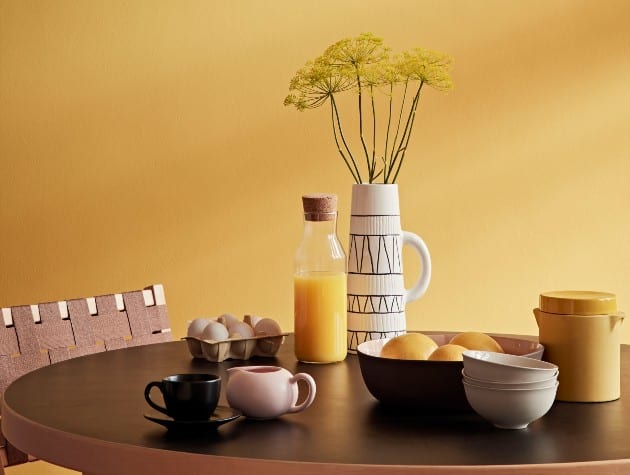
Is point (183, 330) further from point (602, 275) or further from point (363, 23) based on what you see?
point (602, 275)

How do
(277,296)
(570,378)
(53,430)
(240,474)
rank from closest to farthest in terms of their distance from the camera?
(240,474), (53,430), (570,378), (277,296)

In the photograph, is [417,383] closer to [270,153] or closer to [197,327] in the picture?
[197,327]

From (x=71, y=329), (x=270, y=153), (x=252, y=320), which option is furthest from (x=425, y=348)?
(x=270, y=153)

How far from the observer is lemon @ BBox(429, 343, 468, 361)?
4.34 feet

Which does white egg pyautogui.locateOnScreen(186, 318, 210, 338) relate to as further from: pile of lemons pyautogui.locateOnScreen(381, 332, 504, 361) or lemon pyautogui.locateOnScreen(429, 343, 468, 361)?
lemon pyautogui.locateOnScreen(429, 343, 468, 361)

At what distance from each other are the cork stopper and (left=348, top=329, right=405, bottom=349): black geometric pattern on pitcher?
0.82ft

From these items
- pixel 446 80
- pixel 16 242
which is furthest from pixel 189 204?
pixel 446 80

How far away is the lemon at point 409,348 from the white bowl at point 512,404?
6.7 inches

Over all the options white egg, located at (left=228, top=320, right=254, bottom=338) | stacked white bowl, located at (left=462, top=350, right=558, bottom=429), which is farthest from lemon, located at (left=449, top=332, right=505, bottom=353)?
white egg, located at (left=228, top=320, right=254, bottom=338)

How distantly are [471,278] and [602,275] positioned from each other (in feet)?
1.58

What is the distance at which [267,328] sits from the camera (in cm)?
180

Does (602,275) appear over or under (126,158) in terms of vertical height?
under

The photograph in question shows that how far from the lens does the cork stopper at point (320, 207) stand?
169 centimetres

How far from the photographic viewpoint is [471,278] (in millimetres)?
3301
